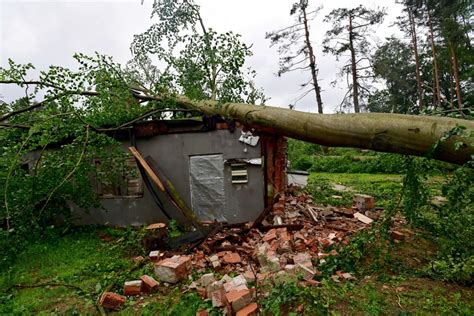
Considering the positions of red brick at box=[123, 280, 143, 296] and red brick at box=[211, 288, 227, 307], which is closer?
red brick at box=[211, 288, 227, 307]

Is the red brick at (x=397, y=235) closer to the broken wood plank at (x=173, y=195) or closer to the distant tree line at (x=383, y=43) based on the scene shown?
the broken wood plank at (x=173, y=195)

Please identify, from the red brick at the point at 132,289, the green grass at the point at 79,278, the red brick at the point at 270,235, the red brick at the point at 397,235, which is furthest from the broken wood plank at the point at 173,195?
the red brick at the point at 397,235

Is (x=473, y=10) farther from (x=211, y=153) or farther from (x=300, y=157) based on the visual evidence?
(x=211, y=153)

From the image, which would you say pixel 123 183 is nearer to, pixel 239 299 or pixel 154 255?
pixel 154 255

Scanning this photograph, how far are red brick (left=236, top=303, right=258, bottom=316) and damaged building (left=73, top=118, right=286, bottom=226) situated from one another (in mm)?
3499

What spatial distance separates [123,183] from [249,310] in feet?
18.6

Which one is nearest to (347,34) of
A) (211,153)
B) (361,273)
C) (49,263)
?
(211,153)

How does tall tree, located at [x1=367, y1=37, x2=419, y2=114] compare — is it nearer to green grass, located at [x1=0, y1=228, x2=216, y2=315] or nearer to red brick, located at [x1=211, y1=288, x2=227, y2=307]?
green grass, located at [x1=0, y1=228, x2=216, y2=315]

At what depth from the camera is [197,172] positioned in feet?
23.4

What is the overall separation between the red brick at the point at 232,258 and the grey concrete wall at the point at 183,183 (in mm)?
2040

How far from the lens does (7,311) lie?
12.7ft

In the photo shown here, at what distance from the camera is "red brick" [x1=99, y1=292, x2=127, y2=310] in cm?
371

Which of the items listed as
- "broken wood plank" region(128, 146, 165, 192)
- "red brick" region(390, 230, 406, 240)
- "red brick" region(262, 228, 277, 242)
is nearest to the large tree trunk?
"red brick" region(262, 228, 277, 242)

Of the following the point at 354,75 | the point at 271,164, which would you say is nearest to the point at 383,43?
the point at 354,75
